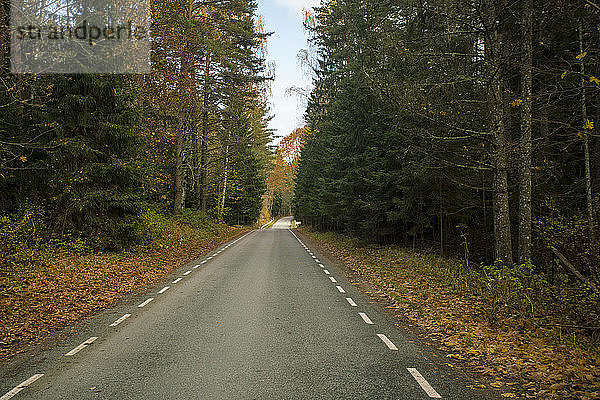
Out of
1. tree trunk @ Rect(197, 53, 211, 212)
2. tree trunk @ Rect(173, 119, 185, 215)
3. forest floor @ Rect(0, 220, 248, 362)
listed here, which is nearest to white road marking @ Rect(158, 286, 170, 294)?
forest floor @ Rect(0, 220, 248, 362)

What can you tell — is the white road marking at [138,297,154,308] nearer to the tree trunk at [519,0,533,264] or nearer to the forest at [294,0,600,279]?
the forest at [294,0,600,279]

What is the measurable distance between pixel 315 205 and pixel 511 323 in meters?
30.8

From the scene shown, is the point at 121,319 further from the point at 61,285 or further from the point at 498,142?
the point at 498,142

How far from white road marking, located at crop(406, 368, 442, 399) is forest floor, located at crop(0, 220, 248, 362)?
5.89m

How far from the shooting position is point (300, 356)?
597cm

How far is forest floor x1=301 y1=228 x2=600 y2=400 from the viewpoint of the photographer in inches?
194

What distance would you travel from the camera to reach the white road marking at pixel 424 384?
15.1 feet

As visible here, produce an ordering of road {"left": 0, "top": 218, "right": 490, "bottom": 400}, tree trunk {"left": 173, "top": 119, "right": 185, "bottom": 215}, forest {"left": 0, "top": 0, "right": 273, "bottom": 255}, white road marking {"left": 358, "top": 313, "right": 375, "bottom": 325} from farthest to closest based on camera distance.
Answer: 1. tree trunk {"left": 173, "top": 119, "right": 185, "bottom": 215}
2. forest {"left": 0, "top": 0, "right": 273, "bottom": 255}
3. white road marking {"left": 358, "top": 313, "right": 375, "bottom": 325}
4. road {"left": 0, "top": 218, "right": 490, "bottom": 400}

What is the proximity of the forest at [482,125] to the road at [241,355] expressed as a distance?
3758 mm

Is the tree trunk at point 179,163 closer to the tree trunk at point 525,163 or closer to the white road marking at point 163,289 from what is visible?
A: the white road marking at point 163,289

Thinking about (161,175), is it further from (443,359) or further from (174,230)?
(443,359)

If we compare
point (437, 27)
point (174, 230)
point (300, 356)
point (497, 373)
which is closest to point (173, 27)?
point (174, 230)

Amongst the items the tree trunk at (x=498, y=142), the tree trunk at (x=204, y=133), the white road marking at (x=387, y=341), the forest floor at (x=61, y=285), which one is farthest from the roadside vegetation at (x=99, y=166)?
the tree trunk at (x=498, y=142)

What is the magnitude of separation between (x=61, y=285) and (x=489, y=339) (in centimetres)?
1009
